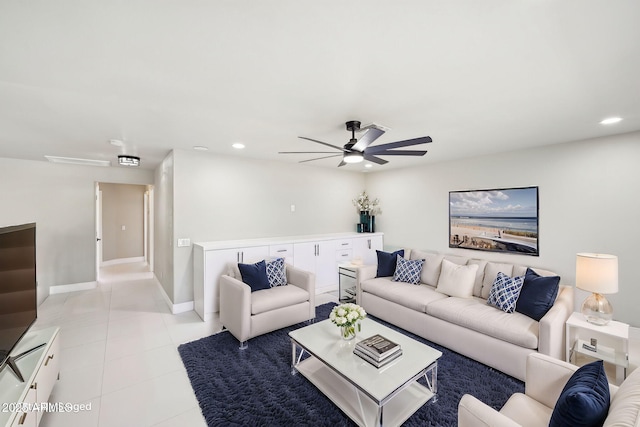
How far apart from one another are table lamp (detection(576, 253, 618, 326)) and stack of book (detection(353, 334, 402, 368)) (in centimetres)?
178

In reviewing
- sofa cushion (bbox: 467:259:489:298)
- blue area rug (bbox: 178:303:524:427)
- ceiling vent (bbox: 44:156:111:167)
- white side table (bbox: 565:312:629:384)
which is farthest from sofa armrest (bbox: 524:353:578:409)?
ceiling vent (bbox: 44:156:111:167)

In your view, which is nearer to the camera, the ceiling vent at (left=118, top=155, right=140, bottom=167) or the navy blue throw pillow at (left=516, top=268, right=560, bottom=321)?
the navy blue throw pillow at (left=516, top=268, right=560, bottom=321)

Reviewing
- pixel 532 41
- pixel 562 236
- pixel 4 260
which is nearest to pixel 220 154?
pixel 4 260

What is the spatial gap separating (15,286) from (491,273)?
438 cm

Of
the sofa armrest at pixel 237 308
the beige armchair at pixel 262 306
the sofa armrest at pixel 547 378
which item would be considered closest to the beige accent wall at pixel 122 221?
the beige armchair at pixel 262 306

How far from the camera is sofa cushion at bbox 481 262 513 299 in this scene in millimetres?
3188

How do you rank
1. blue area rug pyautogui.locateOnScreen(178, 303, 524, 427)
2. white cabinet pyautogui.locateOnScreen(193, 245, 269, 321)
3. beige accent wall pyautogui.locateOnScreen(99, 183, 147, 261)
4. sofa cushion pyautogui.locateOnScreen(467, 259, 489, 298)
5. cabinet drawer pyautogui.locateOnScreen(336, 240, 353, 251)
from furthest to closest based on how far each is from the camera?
beige accent wall pyautogui.locateOnScreen(99, 183, 147, 261), cabinet drawer pyautogui.locateOnScreen(336, 240, 353, 251), white cabinet pyautogui.locateOnScreen(193, 245, 269, 321), sofa cushion pyautogui.locateOnScreen(467, 259, 489, 298), blue area rug pyautogui.locateOnScreen(178, 303, 524, 427)

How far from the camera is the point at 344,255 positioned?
5.15m

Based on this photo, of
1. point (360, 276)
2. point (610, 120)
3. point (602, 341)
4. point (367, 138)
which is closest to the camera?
point (367, 138)

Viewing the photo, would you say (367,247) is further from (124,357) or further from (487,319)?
(124,357)

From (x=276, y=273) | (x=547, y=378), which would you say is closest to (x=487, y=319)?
(x=547, y=378)

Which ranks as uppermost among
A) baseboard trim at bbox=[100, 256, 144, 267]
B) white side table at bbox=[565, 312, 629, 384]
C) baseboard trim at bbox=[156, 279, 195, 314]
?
white side table at bbox=[565, 312, 629, 384]

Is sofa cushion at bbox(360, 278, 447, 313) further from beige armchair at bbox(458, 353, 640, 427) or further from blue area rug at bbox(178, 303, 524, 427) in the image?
beige armchair at bbox(458, 353, 640, 427)

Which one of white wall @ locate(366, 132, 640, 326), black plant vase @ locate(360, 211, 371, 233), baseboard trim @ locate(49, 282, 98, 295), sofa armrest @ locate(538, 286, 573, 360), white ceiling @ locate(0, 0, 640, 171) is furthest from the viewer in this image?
black plant vase @ locate(360, 211, 371, 233)
